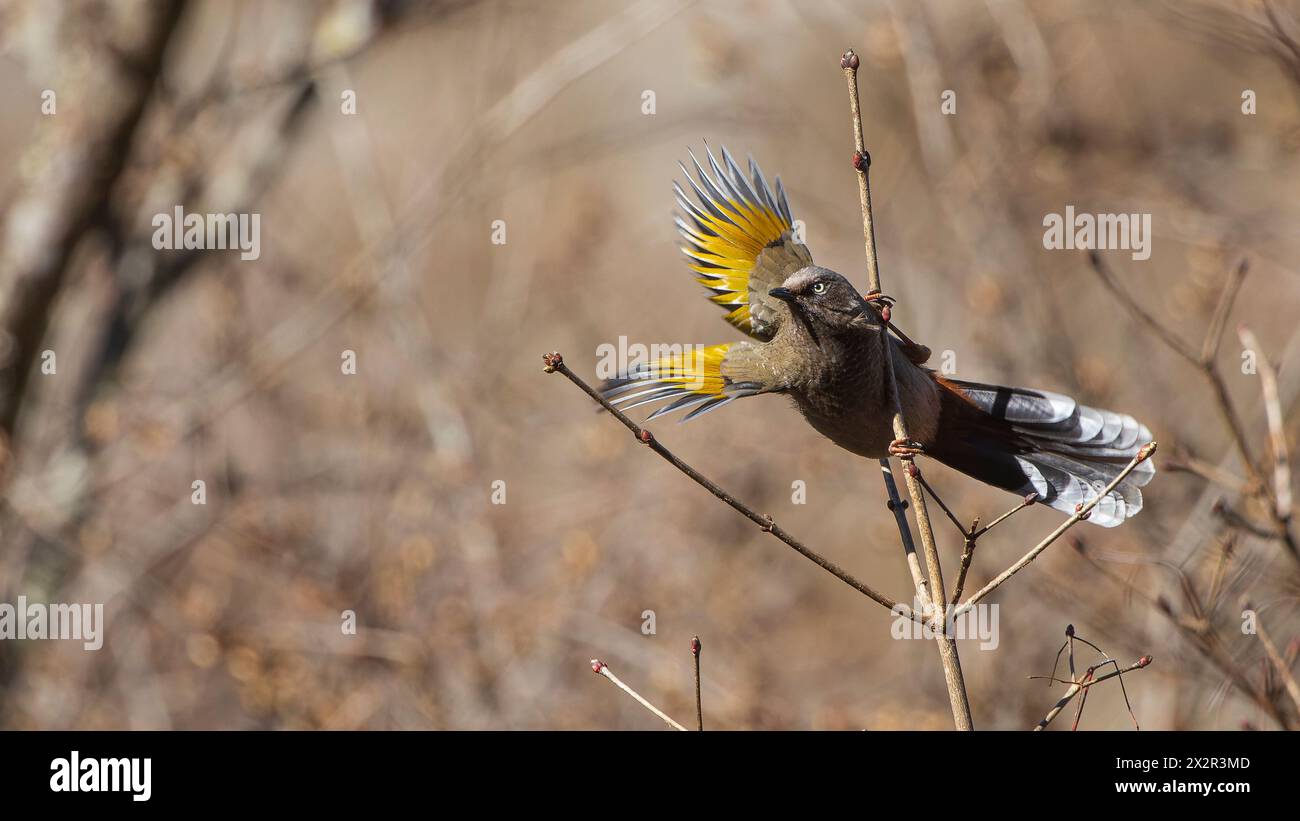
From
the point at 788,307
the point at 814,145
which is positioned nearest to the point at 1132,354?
the point at 814,145

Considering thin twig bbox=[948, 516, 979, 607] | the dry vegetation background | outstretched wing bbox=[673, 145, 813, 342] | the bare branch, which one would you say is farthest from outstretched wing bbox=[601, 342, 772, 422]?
the dry vegetation background

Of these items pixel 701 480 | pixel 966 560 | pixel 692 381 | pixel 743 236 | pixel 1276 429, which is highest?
pixel 743 236

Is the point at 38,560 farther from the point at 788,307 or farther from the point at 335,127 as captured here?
the point at 788,307

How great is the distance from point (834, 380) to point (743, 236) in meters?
0.47

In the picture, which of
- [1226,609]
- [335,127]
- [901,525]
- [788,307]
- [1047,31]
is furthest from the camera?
[335,127]

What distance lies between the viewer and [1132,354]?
5648 millimetres

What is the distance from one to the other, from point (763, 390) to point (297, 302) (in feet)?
18.0

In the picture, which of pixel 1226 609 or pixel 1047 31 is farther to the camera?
pixel 1047 31

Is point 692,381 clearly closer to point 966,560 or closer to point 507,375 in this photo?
point 966,560

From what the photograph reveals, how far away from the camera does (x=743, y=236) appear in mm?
2682

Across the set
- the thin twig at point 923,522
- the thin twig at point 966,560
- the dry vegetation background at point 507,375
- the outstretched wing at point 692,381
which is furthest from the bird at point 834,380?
the dry vegetation background at point 507,375

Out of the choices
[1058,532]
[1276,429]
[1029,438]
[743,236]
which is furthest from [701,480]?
[1276,429]

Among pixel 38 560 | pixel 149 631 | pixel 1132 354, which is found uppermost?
pixel 1132 354

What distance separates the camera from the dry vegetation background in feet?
18.1
